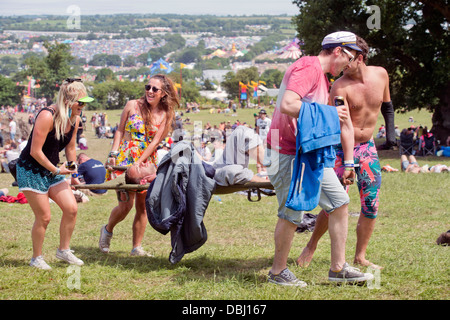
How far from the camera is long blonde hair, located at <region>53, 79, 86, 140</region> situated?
194 inches

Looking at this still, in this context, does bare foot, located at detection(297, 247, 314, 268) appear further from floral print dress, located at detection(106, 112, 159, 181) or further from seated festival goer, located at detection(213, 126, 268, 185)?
floral print dress, located at detection(106, 112, 159, 181)

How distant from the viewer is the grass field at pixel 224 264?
13.6ft

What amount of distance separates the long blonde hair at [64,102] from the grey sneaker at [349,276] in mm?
2773

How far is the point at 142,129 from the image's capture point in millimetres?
5637

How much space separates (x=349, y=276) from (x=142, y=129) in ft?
8.71

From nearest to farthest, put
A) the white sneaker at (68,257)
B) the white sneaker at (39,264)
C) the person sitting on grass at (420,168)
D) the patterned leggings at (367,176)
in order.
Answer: the patterned leggings at (367,176) < the white sneaker at (39,264) < the white sneaker at (68,257) < the person sitting on grass at (420,168)

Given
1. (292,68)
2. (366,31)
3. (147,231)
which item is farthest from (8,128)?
(292,68)

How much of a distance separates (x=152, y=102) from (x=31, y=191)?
5.07 ft

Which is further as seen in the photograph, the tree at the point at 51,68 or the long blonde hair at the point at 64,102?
the tree at the point at 51,68

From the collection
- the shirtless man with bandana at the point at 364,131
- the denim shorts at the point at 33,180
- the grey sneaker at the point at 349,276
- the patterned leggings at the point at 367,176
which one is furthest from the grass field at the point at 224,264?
the denim shorts at the point at 33,180

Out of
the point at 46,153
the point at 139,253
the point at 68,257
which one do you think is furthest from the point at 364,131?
the point at 68,257

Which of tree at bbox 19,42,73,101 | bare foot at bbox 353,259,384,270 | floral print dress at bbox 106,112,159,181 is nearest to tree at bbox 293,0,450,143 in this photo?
floral print dress at bbox 106,112,159,181

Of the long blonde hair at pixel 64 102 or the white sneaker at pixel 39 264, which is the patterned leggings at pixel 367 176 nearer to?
the long blonde hair at pixel 64 102

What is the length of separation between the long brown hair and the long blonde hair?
80cm
